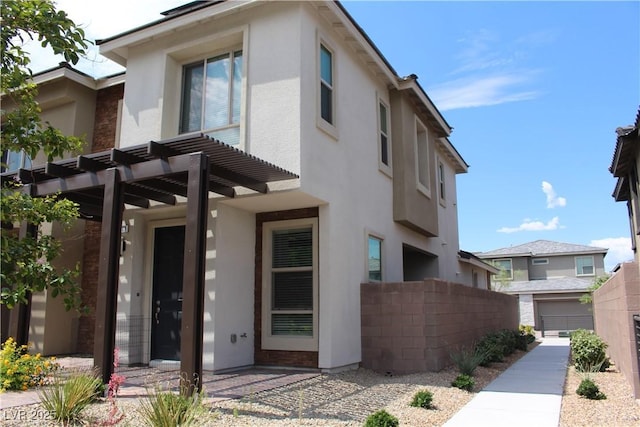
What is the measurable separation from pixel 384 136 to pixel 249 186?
5498mm

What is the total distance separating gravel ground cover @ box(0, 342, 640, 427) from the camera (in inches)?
241

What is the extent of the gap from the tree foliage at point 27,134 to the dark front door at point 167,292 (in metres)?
5.63

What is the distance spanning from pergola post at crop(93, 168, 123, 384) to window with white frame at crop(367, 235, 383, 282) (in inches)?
225

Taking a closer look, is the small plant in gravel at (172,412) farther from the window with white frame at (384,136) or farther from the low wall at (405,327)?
the window with white frame at (384,136)

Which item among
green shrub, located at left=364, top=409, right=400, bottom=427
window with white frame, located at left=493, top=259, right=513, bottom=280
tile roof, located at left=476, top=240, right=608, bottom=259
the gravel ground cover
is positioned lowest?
the gravel ground cover

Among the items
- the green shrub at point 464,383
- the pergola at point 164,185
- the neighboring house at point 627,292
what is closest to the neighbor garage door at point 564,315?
the neighboring house at point 627,292

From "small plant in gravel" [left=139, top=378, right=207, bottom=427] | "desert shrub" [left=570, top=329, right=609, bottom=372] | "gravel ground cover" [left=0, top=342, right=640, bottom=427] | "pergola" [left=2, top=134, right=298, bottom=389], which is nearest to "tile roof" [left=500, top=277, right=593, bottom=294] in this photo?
"desert shrub" [left=570, top=329, right=609, bottom=372]

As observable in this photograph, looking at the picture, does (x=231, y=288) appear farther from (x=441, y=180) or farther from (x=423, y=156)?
(x=441, y=180)

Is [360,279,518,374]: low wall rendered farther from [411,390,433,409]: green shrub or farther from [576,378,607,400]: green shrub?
[411,390,433,409]: green shrub

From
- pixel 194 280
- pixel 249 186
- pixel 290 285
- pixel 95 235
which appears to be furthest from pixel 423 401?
pixel 95 235

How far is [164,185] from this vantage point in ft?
30.5

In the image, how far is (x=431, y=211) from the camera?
1553 cm

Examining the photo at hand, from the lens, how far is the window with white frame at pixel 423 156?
15.4 metres

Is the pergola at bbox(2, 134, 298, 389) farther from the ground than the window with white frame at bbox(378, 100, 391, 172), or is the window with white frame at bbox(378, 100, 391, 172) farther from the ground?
the window with white frame at bbox(378, 100, 391, 172)
